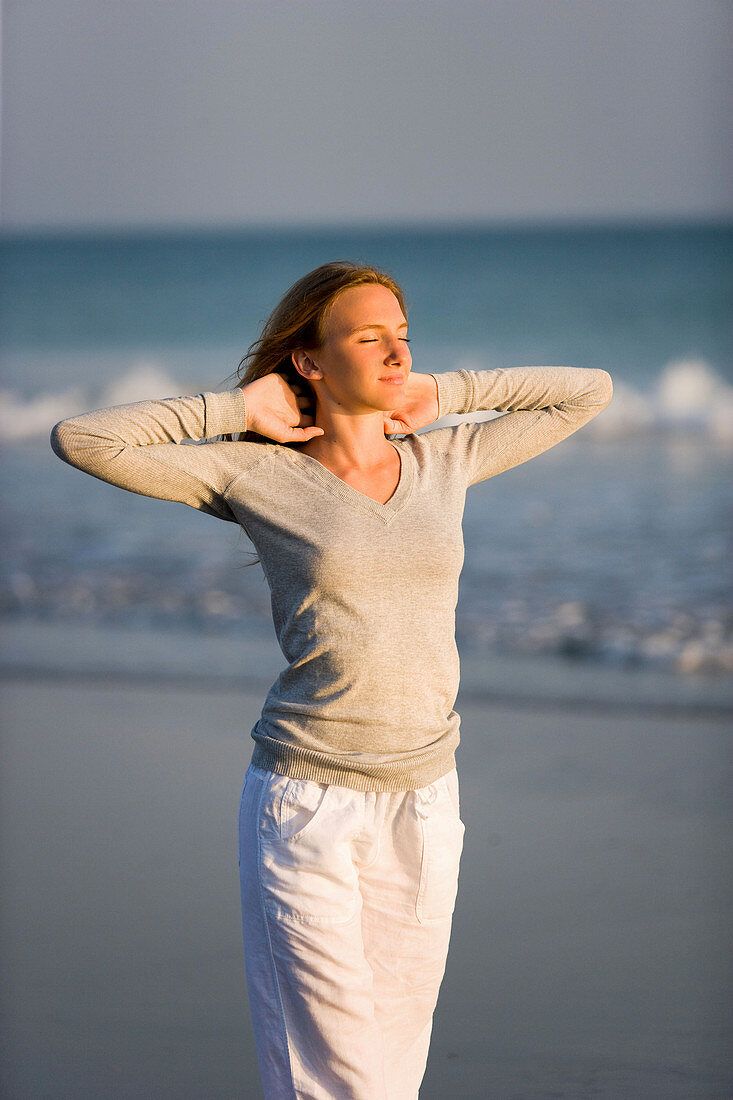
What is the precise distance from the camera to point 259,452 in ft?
4.90

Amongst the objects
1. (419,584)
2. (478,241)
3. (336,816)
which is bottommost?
(336,816)

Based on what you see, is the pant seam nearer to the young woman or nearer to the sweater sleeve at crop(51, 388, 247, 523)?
the young woman

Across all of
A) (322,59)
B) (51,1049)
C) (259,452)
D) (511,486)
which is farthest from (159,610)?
(259,452)

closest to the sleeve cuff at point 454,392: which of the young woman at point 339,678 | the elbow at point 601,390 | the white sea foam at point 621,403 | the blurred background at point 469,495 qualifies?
the young woman at point 339,678

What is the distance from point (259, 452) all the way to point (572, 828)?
5.85ft

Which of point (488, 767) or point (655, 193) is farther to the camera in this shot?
point (655, 193)

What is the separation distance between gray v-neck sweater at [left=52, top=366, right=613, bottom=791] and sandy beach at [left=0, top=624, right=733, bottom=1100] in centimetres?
93

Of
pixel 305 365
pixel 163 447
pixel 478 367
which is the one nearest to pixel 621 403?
pixel 478 367

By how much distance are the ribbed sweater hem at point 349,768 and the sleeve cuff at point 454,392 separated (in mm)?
521

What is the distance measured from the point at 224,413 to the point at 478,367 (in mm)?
4871

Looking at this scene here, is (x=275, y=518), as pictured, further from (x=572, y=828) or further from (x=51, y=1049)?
(x=572, y=828)

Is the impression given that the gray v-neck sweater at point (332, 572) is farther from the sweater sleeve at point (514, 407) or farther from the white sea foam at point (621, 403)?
the white sea foam at point (621, 403)

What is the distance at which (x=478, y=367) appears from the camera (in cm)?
621

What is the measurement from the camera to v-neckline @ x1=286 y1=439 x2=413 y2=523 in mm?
1425
